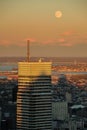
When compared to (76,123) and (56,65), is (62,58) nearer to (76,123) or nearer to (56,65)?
(56,65)

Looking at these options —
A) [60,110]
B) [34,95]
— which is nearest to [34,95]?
[34,95]

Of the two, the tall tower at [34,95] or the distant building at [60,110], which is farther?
the distant building at [60,110]

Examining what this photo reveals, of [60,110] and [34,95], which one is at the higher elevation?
[34,95]

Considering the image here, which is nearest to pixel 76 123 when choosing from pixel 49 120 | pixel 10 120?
pixel 49 120

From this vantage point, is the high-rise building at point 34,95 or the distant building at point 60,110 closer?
the high-rise building at point 34,95

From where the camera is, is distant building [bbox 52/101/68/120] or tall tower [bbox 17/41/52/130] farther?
distant building [bbox 52/101/68/120]

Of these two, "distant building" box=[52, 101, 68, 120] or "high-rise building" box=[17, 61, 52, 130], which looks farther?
"distant building" box=[52, 101, 68, 120]

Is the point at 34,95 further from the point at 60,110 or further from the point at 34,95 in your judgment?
the point at 60,110
